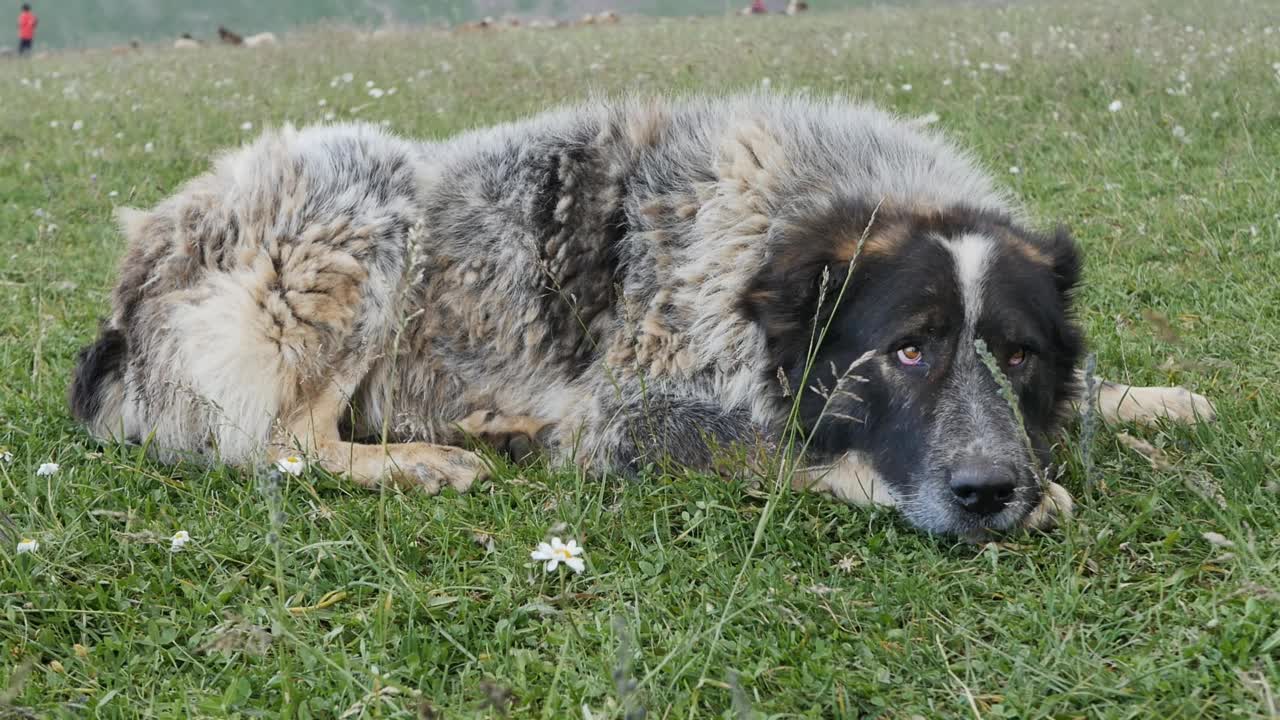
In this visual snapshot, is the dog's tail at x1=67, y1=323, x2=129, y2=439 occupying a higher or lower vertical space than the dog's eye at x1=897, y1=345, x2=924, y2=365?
lower

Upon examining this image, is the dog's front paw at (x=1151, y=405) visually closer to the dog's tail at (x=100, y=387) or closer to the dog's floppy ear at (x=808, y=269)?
the dog's floppy ear at (x=808, y=269)

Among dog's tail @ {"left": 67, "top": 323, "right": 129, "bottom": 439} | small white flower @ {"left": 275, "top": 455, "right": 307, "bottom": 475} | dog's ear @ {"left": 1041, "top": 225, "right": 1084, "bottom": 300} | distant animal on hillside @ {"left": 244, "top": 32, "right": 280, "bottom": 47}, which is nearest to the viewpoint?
small white flower @ {"left": 275, "top": 455, "right": 307, "bottom": 475}

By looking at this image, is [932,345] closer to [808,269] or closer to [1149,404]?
[808,269]

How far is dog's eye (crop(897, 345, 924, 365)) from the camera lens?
3.27 meters

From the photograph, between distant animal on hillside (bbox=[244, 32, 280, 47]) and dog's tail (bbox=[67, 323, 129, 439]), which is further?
distant animal on hillside (bbox=[244, 32, 280, 47])

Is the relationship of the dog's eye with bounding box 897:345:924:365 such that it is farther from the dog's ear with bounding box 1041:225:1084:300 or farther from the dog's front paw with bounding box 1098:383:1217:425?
the dog's front paw with bounding box 1098:383:1217:425

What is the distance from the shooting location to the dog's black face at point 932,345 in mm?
3094

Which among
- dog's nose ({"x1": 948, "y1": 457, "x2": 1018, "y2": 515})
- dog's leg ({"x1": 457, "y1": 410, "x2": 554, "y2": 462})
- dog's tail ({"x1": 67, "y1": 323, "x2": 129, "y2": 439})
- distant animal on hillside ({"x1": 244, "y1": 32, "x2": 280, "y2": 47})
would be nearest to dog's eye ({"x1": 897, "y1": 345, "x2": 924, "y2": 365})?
dog's nose ({"x1": 948, "y1": 457, "x2": 1018, "y2": 515})

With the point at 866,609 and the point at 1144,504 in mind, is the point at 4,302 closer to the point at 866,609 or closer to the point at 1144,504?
the point at 866,609

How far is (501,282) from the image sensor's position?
427cm

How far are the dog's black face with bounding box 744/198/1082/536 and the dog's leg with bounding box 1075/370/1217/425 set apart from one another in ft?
0.82

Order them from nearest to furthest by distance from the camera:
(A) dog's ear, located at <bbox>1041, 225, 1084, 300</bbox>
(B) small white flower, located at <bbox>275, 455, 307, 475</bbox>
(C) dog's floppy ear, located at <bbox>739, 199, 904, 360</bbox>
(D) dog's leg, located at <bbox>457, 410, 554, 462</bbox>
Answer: (B) small white flower, located at <bbox>275, 455, 307, 475</bbox> → (C) dog's floppy ear, located at <bbox>739, 199, 904, 360</bbox> → (A) dog's ear, located at <bbox>1041, 225, 1084, 300</bbox> → (D) dog's leg, located at <bbox>457, 410, 554, 462</bbox>

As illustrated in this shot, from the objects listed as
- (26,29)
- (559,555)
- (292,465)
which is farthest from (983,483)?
(26,29)

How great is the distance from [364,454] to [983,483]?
227cm
